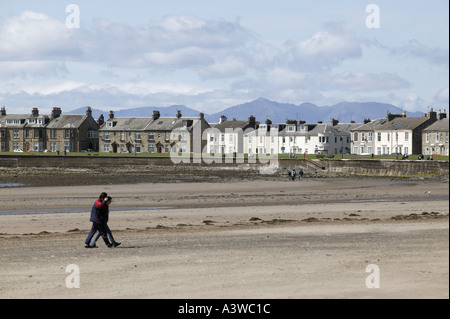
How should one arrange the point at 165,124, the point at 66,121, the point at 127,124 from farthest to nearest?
the point at 66,121, the point at 127,124, the point at 165,124

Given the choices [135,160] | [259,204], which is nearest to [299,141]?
[135,160]

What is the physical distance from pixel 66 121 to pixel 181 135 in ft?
77.3

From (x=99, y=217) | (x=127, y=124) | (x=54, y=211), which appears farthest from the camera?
(x=127, y=124)

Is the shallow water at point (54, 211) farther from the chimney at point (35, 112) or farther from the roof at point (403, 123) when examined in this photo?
the chimney at point (35, 112)

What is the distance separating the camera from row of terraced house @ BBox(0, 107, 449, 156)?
125 meters

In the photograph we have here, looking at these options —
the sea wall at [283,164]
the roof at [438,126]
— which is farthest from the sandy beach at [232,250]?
the roof at [438,126]

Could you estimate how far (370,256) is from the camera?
18.7 metres

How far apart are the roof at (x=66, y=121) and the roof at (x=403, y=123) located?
179ft

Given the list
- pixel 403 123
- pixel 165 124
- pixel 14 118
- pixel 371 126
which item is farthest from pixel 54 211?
pixel 14 118

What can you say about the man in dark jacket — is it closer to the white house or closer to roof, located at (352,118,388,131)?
the white house

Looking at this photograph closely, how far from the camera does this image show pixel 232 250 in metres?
20.6

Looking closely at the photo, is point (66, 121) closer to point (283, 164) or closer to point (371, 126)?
point (371, 126)
